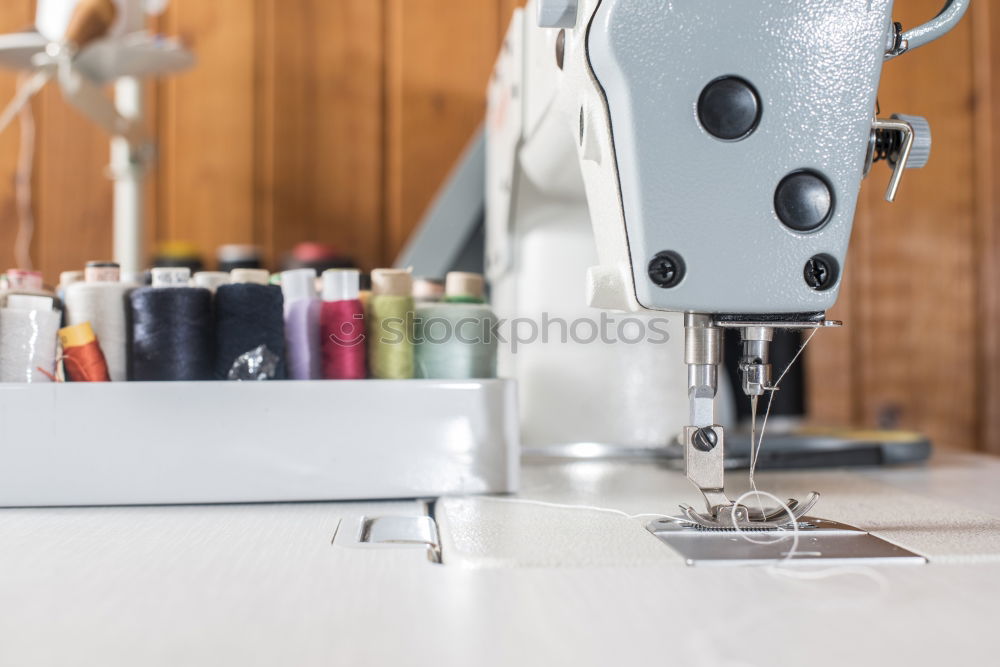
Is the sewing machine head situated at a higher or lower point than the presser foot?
higher

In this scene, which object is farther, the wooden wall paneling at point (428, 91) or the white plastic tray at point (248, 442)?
the wooden wall paneling at point (428, 91)

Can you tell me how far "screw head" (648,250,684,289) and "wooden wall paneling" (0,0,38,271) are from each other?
1.20 metres

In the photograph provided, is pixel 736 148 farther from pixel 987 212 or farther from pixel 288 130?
pixel 987 212

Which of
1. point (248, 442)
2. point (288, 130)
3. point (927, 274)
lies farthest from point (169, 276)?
point (927, 274)

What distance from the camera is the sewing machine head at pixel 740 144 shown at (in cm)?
43

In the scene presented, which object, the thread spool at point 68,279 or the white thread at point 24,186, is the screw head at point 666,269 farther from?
the white thread at point 24,186

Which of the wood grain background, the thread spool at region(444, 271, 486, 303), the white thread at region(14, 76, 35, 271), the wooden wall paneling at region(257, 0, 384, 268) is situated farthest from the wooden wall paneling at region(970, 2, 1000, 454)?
the white thread at region(14, 76, 35, 271)

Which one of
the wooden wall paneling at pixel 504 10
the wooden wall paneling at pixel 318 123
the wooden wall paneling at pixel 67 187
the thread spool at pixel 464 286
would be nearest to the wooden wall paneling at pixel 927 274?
the wooden wall paneling at pixel 504 10

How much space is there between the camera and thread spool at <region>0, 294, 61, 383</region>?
585 mm

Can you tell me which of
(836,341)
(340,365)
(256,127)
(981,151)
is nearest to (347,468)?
(340,365)

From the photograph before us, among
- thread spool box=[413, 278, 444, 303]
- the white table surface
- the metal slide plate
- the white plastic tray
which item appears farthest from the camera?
thread spool box=[413, 278, 444, 303]

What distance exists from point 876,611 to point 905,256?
134cm

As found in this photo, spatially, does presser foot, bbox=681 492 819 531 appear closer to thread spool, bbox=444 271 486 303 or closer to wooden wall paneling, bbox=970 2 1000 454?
thread spool, bbox=444 271 486 303

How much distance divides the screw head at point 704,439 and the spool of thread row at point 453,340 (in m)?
0.22
